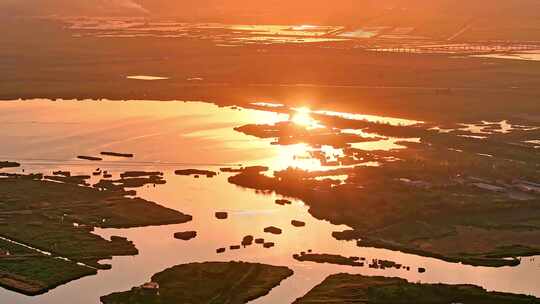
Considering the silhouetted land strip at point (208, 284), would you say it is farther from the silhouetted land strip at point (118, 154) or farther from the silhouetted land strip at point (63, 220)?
the silhouetted land strip at point (118, 154)

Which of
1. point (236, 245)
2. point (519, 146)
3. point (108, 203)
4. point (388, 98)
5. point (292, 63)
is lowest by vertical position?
point (236, 245)

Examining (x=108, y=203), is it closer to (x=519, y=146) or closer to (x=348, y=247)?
(x=348, y=247)

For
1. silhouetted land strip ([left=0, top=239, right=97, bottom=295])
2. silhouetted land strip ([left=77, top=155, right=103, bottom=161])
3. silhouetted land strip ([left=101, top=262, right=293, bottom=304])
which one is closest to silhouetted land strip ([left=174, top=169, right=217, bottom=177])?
silhouetted land strip ([left=77, top=155, right=103, bottom=161])

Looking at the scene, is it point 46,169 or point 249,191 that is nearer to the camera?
point 249,191

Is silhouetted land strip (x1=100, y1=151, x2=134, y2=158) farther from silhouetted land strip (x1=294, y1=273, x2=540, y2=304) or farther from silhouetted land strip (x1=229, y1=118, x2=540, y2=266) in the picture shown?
silhouetted land strip (x1=294, y1=273, x2=540, y2=304)

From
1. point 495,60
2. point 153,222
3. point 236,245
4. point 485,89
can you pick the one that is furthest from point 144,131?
point 495,60

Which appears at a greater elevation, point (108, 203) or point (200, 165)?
point (200, 165)

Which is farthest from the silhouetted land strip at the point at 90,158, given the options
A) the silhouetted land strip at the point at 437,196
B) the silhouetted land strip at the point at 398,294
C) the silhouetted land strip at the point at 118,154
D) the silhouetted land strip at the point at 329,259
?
the silhouetted land strip at the point at 398,294
